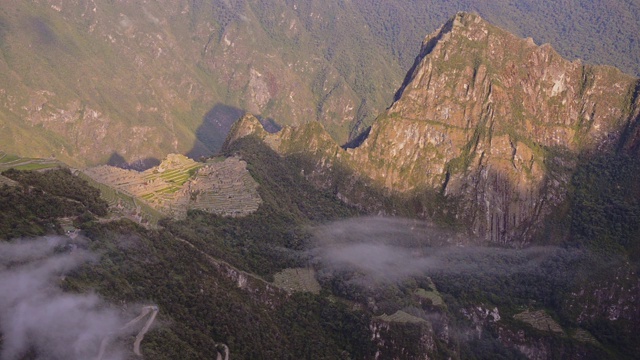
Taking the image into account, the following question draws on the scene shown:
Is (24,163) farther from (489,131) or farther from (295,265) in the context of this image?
(489,131)

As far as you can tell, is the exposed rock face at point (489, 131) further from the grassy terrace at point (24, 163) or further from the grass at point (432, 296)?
the grassy terrace at point (24, 163)

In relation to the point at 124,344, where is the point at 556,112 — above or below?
above

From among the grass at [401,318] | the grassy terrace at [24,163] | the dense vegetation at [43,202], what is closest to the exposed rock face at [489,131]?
the grass at [401,318]

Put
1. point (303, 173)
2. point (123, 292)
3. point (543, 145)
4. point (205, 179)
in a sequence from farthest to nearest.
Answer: point (543, 145) → point (303, 173) → point (205, 179) → point (123, 292)

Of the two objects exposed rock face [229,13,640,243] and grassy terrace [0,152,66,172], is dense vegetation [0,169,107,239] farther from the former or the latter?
exposed rock face [229,13,640,243]

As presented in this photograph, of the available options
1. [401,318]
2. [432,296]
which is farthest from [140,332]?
[432,296]

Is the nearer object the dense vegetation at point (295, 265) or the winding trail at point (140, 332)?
the winding trail at point (140, 332)

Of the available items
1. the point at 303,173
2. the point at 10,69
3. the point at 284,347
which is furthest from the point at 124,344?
the point at 10,69

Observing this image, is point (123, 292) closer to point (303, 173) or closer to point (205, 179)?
point (205, 179)
